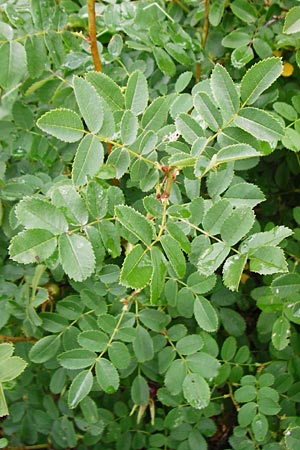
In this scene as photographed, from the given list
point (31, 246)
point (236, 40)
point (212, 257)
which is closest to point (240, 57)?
point (236, 40)

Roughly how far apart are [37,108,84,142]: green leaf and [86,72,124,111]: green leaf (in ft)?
0.27

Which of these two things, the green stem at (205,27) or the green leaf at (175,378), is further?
the green stem at (205,27)

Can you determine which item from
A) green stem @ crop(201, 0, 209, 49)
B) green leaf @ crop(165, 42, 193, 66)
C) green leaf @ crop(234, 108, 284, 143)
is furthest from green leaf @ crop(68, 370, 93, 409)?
green stem @ crop(201, 0, 209, 49)

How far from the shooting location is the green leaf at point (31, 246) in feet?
2.98

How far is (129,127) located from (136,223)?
19 cm

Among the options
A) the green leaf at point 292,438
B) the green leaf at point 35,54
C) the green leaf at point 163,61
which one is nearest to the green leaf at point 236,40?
the green leaf at point 163,61

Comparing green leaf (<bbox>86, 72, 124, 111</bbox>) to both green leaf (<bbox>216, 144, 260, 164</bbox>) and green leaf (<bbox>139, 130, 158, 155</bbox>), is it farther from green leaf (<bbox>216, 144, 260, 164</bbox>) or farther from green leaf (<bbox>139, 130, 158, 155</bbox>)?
green leaf (<bbox>216, 144, 260, 164</bbox>)

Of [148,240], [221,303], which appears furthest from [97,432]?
[148,240]

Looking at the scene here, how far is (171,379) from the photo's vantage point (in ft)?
3.93

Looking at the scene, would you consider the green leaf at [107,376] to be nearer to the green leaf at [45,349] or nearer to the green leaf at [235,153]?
the green leaf at [45,349]

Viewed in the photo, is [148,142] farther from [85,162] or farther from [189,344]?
[189,344]

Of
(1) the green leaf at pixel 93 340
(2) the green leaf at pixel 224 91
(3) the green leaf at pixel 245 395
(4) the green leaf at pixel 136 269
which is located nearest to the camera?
(4) the green leaf at pixel 136 269

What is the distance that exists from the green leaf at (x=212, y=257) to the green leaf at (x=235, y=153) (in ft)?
0.49

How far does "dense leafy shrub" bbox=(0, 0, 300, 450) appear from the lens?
0.94 metres
